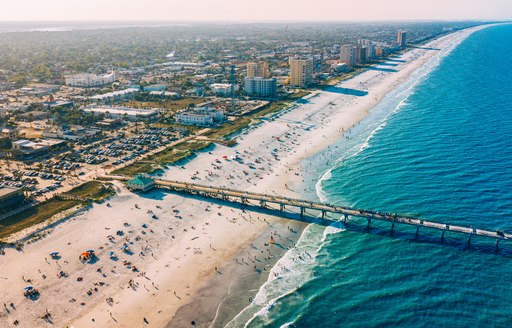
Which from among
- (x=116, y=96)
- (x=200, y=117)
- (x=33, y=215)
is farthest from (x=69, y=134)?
(x=116, y=96)

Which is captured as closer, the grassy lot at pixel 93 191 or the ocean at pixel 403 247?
the ocean at pixel 403 247

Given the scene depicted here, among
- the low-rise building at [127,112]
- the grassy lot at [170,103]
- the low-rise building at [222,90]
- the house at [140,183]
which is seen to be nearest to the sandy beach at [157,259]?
the house at [140,183]

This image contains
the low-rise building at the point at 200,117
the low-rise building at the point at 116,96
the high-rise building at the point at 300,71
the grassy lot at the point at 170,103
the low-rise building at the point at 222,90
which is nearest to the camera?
the low-rise building at the point at 200,117

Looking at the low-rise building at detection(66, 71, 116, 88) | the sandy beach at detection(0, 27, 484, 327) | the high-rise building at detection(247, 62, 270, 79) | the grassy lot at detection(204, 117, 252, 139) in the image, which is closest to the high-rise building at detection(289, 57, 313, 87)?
the high-rise building at detection(247, 62, 270, 79)

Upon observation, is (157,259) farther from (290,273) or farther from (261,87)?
(261,87)

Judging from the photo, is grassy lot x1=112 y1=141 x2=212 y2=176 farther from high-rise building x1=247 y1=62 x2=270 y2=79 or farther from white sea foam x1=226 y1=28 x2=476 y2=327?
high-rise building x1=247 y1=62 x2=270 y2=79

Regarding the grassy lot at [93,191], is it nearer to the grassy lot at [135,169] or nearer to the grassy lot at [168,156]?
the grassy lot at [135,169]

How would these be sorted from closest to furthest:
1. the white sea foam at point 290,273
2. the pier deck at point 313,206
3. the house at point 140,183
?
the white sea foam at point 290,273 → the pier deck at point 313,206 → the house at point 140,183
